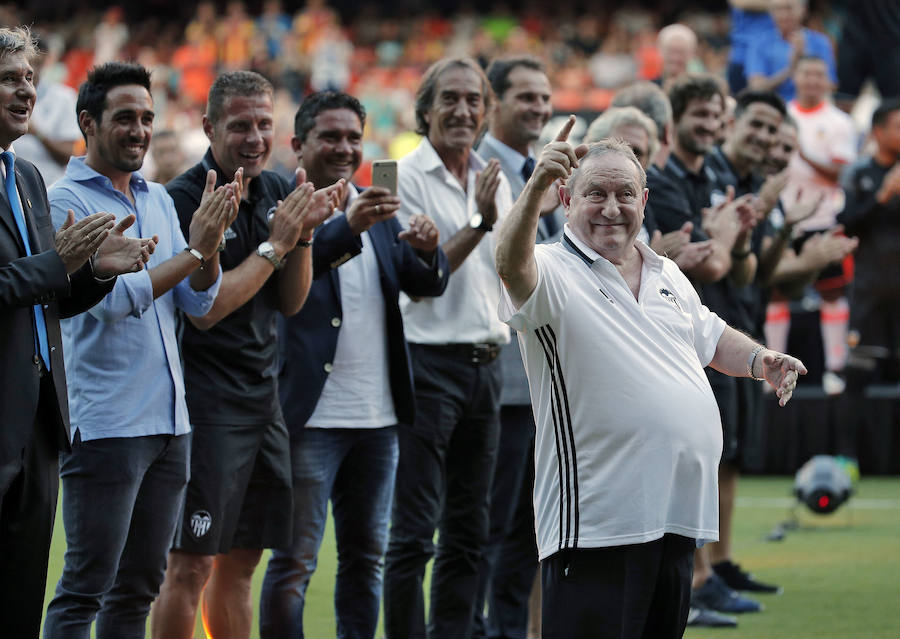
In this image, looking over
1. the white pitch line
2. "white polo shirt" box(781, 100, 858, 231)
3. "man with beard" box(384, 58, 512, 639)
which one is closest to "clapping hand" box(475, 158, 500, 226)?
"man with beard" box(384, 58, 512, 639)

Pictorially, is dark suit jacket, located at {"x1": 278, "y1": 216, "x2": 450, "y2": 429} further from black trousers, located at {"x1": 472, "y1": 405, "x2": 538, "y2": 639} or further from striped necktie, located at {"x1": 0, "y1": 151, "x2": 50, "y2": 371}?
striped necktie, located at {"x1": 0, "y1": 151, "x2": 50, "y2": 371}

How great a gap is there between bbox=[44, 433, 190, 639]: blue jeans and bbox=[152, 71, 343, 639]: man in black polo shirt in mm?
214

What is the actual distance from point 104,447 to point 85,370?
10.6 inches

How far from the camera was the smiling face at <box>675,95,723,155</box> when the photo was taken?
6.60 meters

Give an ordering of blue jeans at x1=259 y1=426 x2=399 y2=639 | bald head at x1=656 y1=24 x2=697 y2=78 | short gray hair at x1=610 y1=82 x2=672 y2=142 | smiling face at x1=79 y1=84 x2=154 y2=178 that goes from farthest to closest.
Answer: bald head at x1=656 y1=24 x2=697 y2=78
short gray hair at x1=610 y1=82 x2=672 y2=142
blue jeans at x1=259 y1=426 x2=399 y2=639
smiling face at x1=79 y1=84 x2=154 y2=178

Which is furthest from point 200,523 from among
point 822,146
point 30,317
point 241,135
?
point 822,146

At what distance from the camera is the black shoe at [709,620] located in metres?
6.39

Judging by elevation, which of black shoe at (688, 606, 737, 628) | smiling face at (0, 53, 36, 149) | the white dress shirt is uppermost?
smiling face at (0, 53, 36, 149)

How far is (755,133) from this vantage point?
7.21m

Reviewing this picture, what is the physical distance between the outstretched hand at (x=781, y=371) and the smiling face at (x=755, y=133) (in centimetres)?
342

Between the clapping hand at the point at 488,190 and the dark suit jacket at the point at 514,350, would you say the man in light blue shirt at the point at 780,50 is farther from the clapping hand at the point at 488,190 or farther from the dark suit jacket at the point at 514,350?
the clapping hand at the point at 488,190

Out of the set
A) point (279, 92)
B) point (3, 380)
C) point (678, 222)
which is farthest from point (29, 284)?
point (279, 92)

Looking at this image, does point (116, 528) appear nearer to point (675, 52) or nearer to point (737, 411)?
point (737, 411)

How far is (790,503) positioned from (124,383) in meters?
6.81
